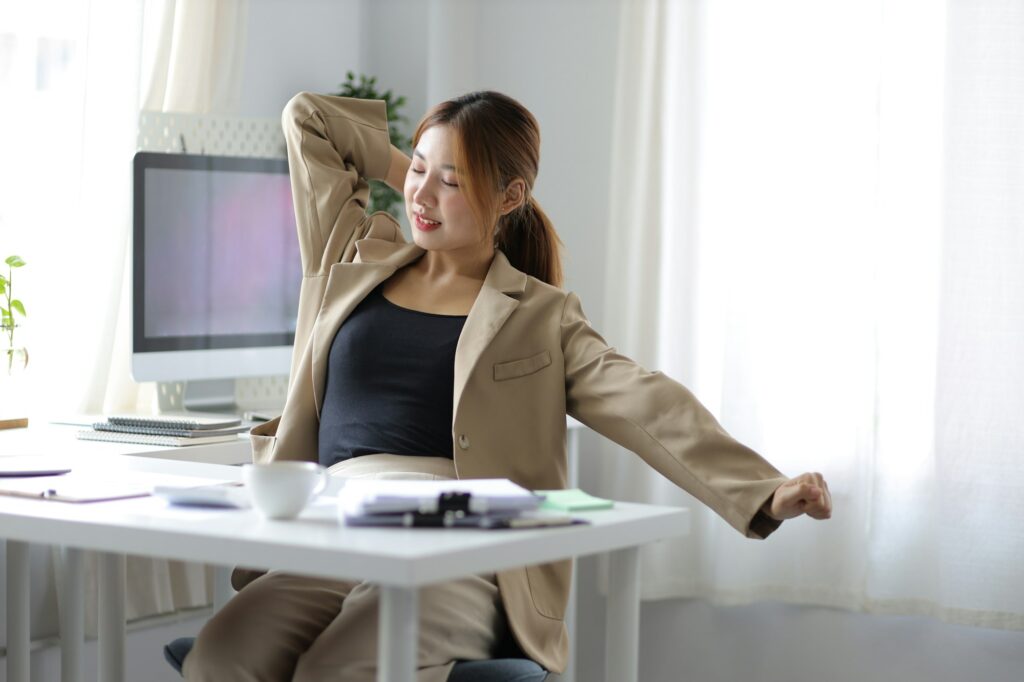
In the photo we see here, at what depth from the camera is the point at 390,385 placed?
1963 millimetres

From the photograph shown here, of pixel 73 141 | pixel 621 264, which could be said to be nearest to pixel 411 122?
pixel 621 264

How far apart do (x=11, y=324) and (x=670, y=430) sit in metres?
1.48

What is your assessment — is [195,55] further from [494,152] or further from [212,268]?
[494,152]

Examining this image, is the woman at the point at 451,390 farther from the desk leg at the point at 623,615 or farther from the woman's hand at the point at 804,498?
the desk leg at the point at 623,615

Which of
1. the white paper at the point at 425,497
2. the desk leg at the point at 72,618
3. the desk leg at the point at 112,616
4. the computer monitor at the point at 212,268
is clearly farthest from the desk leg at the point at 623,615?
the computer monitor at the point at 212,268

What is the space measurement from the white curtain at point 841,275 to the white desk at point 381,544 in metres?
1.56

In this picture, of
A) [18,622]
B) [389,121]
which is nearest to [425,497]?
[18,622]

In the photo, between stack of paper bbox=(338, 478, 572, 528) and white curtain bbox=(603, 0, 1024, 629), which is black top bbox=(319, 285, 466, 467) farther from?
white curtain bbox=(603, 0, 1024, 629)

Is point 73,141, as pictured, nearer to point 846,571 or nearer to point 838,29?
point 838,29

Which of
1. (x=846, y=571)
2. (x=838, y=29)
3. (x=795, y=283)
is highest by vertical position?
(x=838, y=29)

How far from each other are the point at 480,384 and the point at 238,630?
0.49m

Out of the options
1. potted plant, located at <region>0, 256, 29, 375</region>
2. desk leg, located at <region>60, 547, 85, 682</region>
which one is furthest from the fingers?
potted plant, located at <region>0, 256, 29, 375</region>

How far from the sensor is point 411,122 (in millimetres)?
3666

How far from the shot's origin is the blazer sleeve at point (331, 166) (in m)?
2.21
